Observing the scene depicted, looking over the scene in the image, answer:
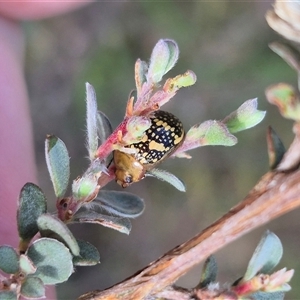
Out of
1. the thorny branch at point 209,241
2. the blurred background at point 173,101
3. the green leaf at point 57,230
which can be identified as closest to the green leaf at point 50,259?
the green leaf at point 57,230

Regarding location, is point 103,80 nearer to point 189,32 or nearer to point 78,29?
point 78,29

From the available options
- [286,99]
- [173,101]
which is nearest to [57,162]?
[286,99]

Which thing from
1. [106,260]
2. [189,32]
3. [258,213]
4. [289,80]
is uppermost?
[189,32]

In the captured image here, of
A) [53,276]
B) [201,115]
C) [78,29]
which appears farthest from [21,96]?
[53,276]

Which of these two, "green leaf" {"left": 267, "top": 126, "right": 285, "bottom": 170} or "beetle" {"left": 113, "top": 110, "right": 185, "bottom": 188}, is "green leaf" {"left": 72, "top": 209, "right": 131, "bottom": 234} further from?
"green leaf" {"left": 267, "top": 126, "right": 285, "bottom": 170}

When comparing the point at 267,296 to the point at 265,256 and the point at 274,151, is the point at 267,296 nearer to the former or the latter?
the point at 265,256
